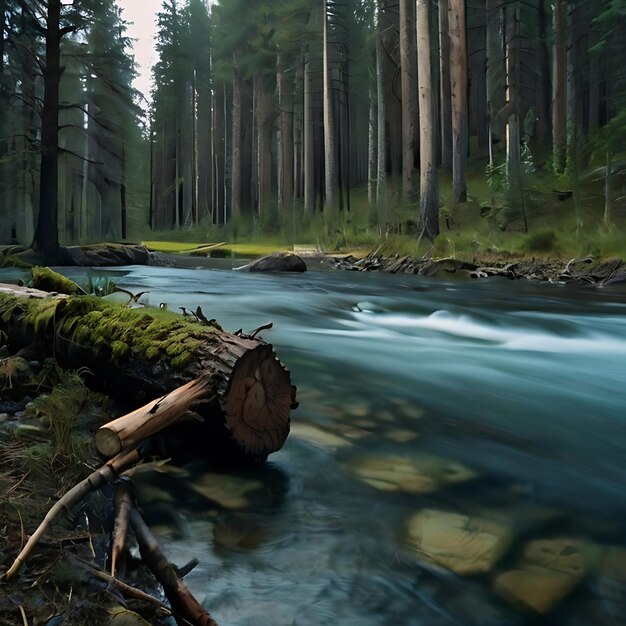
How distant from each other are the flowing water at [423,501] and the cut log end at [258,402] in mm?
168

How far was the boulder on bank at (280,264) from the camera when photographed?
16766 millimetres

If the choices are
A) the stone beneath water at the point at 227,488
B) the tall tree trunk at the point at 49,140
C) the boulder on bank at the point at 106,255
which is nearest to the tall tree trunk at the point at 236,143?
the boulder on bank at the point at 106,255

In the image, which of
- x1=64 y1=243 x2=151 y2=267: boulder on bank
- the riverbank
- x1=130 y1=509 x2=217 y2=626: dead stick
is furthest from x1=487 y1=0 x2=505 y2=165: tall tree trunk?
x1=130 y1=509 x2=217 y2=626: dead stick

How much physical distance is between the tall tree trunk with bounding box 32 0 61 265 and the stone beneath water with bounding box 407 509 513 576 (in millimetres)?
14713

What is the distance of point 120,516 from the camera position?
7.44 ft

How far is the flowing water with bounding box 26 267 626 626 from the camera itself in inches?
85.4

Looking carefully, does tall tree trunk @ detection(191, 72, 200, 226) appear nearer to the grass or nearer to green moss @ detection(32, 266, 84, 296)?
the grass

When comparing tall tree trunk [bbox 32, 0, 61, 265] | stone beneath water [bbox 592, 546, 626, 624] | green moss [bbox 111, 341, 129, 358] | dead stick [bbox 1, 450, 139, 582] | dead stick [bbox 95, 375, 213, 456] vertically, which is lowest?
stone beneath water [bbox 592, 546, 626, 624]

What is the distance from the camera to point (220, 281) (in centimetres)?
1325

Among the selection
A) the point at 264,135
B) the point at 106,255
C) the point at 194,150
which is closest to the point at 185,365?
the point at 106,255

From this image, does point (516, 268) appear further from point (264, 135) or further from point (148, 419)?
point (264, 135)

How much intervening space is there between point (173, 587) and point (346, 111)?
30.2m

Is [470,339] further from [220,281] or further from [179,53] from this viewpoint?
[179,53]

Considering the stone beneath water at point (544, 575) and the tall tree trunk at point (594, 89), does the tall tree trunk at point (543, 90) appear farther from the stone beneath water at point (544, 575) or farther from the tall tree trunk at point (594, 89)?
the stone beneath water at point (544, 575)
